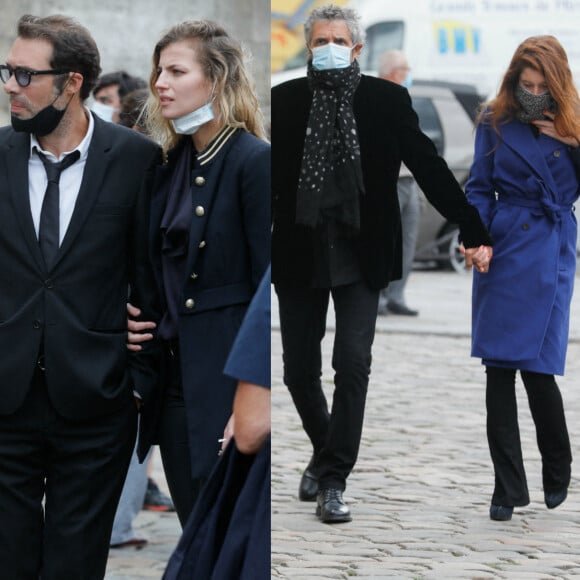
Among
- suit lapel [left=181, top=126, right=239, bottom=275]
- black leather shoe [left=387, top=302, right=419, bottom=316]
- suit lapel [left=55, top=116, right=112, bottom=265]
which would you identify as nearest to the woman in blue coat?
black leather shoe [left=387, top=302, right=419, bottom=316]

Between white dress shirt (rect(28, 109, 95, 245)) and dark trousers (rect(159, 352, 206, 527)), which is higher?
white dress shirt (rect(28, 109, 95, 245))

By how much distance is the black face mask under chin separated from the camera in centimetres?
352

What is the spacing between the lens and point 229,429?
3.15 meters

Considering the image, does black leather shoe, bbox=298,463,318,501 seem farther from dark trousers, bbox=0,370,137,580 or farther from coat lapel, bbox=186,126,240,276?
coat lapel, bbox=186,126,240,276

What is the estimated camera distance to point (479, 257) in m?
4.84

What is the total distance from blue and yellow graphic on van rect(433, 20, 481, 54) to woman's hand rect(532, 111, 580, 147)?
2180 mm

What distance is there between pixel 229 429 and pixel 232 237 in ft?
1.21

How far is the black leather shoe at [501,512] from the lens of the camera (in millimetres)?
4945

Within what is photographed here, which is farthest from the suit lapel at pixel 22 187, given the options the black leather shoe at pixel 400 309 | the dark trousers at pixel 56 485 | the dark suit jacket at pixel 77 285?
the black leather shoe at pixel 400 309

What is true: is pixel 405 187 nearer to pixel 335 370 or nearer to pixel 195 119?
pixel 335 370

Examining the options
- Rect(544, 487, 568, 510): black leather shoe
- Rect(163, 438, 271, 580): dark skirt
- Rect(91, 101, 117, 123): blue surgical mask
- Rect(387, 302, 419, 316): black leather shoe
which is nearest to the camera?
Rect(163, 438, 271, 580): dark skirt

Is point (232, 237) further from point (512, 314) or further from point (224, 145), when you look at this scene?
point (512, 314)

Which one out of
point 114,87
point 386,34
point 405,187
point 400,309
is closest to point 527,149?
point 405,187

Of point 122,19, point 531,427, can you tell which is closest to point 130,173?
A: point 531,427
